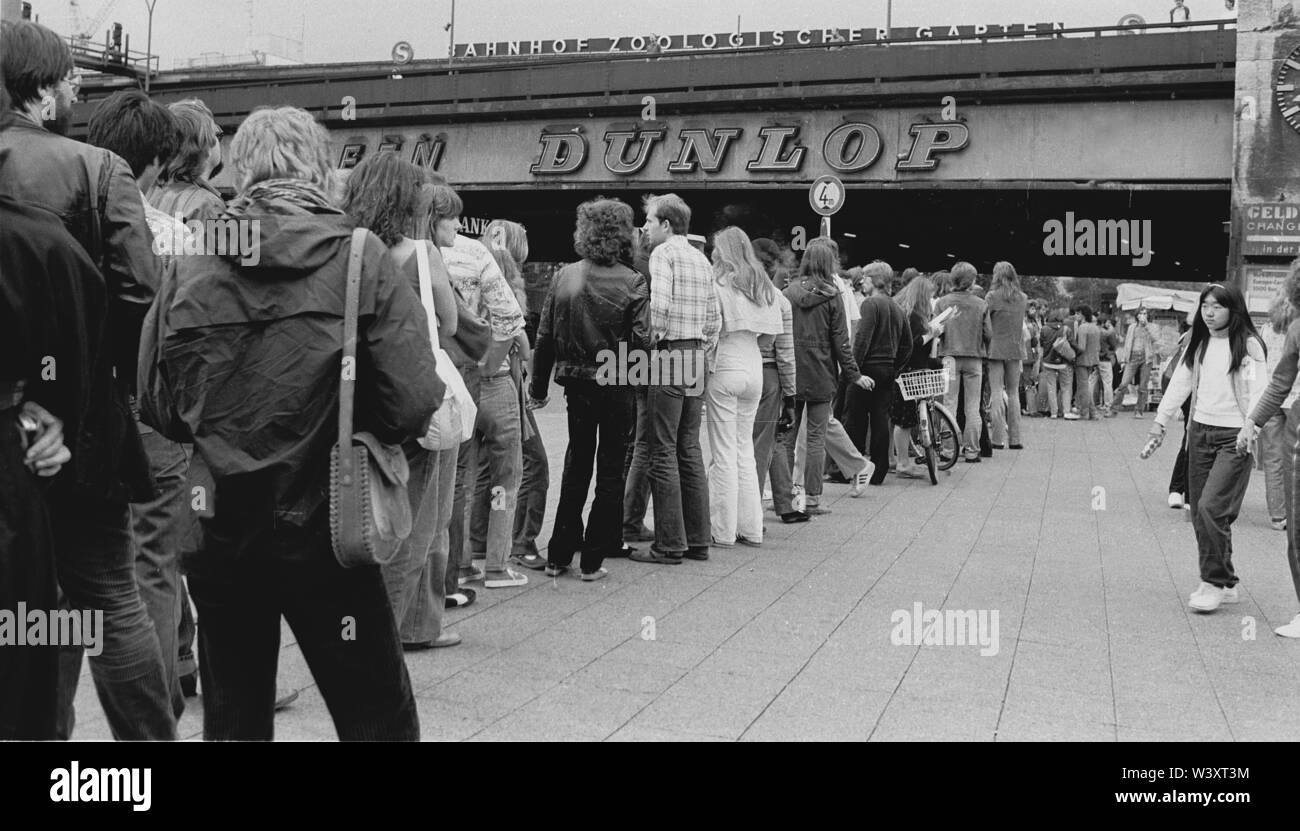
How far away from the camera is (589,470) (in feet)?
24.1

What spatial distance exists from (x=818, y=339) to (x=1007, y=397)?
24.0 feet

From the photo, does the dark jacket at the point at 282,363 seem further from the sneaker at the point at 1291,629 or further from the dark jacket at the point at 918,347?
the dark jacket at the point at 918,347

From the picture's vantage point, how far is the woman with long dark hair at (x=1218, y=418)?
7.00 metres

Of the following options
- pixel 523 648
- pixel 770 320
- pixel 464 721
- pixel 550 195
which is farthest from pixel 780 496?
pixel 550 195

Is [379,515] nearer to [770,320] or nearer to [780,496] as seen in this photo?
[770,320]

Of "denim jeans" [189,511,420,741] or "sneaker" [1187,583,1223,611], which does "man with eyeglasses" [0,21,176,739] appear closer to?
"denim jeans" [189,511,420,741]

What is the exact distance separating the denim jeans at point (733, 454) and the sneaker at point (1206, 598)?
284cm

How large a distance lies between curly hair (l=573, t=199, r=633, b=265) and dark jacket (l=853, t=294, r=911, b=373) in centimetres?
526

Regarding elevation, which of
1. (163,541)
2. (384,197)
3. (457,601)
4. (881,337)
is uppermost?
(384,197)

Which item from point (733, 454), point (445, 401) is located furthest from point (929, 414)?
point (445, 401)

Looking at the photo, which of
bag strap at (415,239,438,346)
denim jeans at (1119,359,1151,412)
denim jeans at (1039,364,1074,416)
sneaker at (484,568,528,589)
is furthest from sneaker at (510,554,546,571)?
denim jeans at (1119,359,1151,412)

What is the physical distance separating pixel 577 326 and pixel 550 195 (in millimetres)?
25267

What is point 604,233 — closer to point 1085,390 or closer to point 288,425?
point 288,425
